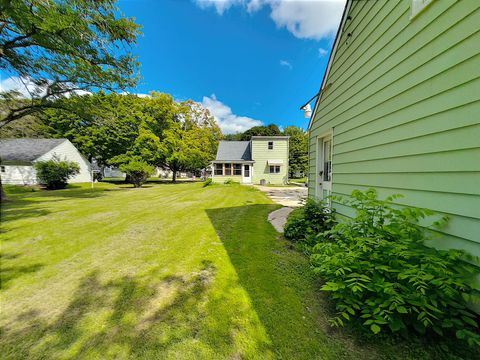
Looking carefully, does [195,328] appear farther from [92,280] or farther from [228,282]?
[92,280]

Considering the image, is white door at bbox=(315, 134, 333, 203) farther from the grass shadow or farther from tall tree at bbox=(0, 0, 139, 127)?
tall tree at bbox=(0, 0, 139, 127)

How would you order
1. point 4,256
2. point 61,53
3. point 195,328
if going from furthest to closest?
point 61,53 → point 4,256 → point 195,328

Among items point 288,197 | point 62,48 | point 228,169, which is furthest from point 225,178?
point 62,48

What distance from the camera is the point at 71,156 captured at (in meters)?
21.1

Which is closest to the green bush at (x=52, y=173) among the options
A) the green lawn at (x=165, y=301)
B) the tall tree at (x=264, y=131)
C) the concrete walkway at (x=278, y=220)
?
the green lawn at (x=165, y=301)

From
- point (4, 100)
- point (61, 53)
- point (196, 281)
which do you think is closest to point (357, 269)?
point (196, 281)

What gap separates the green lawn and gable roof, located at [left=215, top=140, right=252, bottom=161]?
17.0 meters

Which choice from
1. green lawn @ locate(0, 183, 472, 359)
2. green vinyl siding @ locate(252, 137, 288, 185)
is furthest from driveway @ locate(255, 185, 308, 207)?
green vinyl siding @ locate(252, 137, 288, 185)

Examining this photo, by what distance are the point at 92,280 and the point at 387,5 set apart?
5614 mm

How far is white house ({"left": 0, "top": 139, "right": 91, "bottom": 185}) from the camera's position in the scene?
1792cm

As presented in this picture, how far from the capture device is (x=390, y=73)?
105 inches

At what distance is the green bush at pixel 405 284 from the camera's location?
1.45 meters

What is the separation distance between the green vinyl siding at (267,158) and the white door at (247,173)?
0.46 metres

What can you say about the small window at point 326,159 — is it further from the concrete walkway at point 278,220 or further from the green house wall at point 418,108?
the concrete walkway at point 278,220
